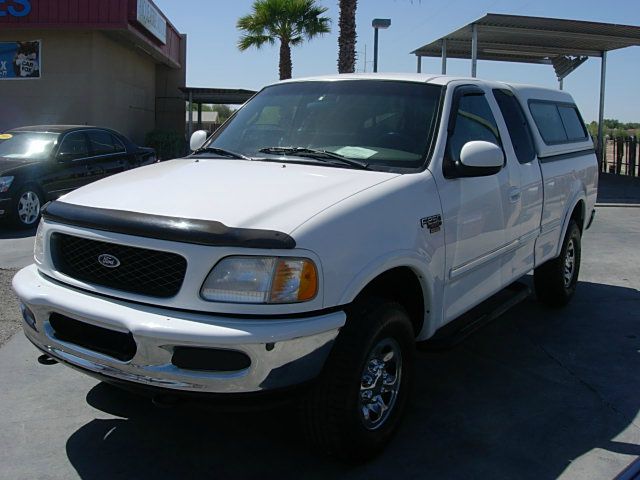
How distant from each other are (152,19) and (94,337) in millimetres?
18866

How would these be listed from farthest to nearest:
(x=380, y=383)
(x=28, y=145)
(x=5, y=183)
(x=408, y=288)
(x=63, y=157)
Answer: (x=28, y=145)
(x=63, y=157)
(x=5, y=183)
(x=408, y=288)
(x=380, y=383)

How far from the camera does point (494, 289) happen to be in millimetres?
4523

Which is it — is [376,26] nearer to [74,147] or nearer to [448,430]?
[74,147]

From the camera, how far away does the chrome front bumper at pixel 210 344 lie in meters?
2.70

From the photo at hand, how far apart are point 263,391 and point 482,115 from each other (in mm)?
2662

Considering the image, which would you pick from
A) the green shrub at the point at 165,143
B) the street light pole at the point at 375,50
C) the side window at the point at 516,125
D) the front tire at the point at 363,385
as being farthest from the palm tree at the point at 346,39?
the front tire at the point at 363,385

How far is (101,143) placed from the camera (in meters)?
11.5

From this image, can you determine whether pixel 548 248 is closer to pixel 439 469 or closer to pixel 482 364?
pixel 482 364

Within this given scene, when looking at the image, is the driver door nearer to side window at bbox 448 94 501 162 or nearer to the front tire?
side window at bbox 448 94 501 162

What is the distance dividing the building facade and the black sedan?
7.10 m

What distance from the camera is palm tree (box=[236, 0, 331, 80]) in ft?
79.9

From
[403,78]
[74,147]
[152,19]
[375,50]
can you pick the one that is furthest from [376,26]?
A: [403,78]

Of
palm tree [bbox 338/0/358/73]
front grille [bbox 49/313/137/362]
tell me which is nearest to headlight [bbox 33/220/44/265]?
front grille [bbox 49/313/137/362]

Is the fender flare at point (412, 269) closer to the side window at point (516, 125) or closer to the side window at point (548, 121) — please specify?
the side window at point (516, 125)
